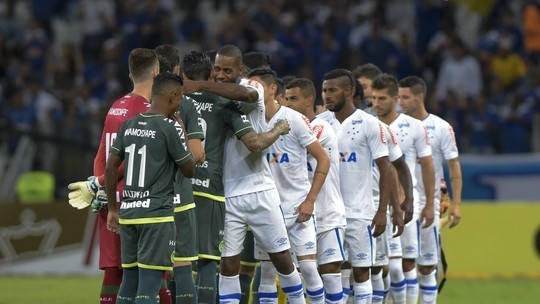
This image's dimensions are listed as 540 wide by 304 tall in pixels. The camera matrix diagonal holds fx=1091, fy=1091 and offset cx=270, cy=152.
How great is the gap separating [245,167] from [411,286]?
11.3 ft

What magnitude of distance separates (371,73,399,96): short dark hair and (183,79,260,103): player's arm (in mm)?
2748

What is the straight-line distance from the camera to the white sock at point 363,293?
10.8 metres

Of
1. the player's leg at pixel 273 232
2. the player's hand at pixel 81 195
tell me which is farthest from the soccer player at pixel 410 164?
the player's hand at pixel 81 195

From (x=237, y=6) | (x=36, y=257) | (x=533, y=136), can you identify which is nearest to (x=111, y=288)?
(x=36, y=257)

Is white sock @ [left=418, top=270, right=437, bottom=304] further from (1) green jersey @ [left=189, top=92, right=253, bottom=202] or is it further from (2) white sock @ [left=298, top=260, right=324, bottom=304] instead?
(1) green jersey @ [left=189, top=92, right=253, bottom=202]

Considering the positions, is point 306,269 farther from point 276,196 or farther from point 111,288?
point 111,288

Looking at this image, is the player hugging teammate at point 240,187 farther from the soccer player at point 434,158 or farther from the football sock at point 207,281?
the soccer player at point 434,158

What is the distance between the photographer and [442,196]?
44.0 ft

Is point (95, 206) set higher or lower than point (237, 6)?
lower

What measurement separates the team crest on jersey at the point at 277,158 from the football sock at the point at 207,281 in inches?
48.3

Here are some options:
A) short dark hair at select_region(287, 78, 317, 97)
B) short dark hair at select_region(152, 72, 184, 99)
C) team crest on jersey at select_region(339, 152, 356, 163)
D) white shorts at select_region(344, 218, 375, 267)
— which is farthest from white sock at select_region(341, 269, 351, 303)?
short dark hair at select_region(152, 72, 184, 99)

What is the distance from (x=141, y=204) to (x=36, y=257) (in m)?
10.7

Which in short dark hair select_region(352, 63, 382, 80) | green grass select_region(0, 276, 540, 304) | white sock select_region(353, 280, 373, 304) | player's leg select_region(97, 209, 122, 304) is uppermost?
short dark hair select_region(352, 63, 382, 80)

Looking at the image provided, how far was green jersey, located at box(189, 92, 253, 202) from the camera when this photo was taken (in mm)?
9656
